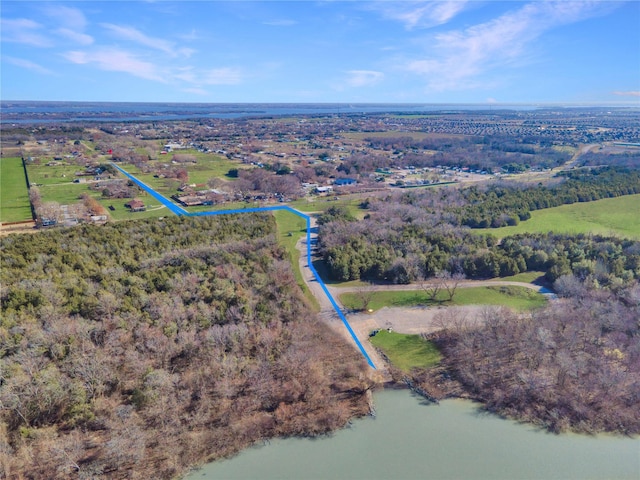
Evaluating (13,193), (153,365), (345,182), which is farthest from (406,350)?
(13,193)

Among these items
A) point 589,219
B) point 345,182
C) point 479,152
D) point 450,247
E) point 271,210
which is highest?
point 479,152

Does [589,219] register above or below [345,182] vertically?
below

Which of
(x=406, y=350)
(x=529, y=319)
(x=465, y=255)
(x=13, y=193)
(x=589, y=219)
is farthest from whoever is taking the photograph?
(x=13, y=193)

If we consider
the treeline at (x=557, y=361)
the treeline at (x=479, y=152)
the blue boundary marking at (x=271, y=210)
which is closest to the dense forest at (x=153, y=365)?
the blue boundary marking at (x=271, y=210)

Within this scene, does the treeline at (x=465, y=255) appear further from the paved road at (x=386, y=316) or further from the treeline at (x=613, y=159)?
the treeline at (x=613, y=159)

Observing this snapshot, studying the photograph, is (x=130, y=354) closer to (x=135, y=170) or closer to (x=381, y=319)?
(x=381, y=319)

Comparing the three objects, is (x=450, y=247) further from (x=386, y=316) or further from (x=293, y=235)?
(x=293, y=235)

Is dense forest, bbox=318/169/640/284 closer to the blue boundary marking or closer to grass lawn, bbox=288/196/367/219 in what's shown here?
the blue boundary marking

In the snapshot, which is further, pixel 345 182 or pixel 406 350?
pixel 345 182
